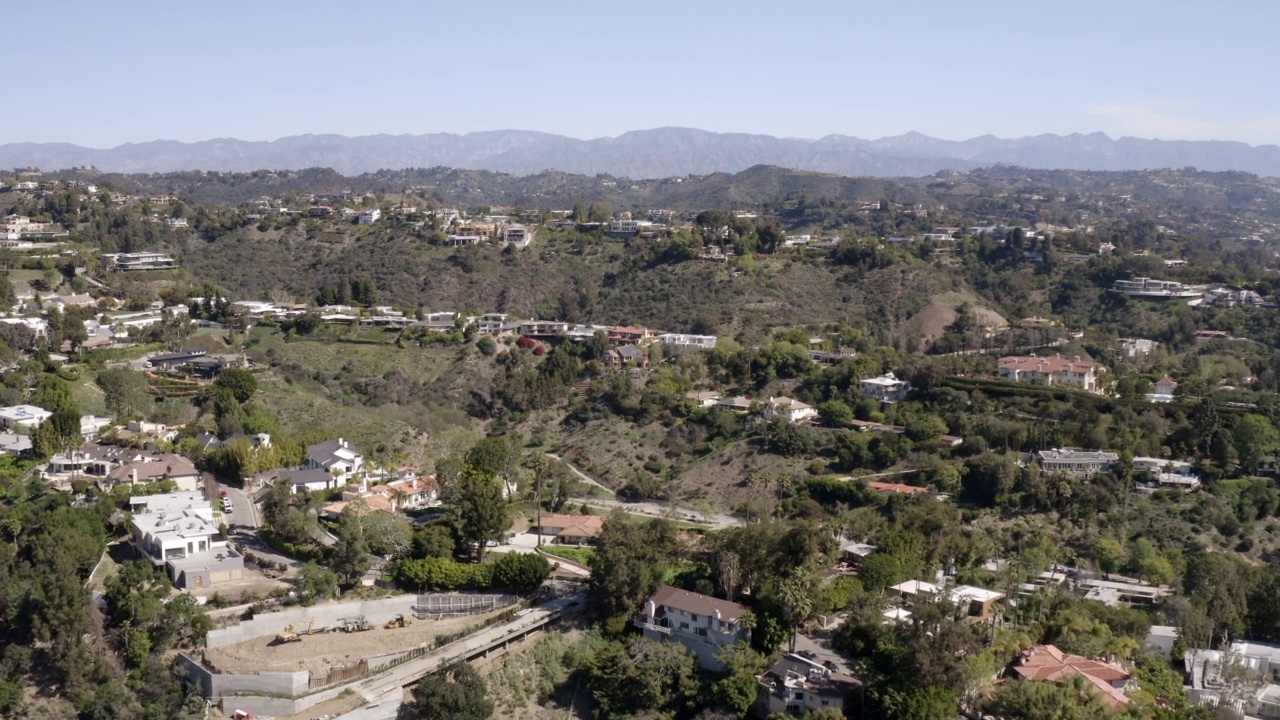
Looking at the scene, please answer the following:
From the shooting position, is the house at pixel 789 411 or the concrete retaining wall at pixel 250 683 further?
the house at pixel 789 411

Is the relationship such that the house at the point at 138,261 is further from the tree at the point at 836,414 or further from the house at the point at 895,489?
the house at the point at 895,489

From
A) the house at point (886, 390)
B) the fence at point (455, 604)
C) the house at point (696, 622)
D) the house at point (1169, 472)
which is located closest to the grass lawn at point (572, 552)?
the fence at point (455, 604)

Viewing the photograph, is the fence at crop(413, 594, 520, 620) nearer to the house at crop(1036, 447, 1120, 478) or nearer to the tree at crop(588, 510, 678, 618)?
the tree at crop(588, 510, 678, 618)

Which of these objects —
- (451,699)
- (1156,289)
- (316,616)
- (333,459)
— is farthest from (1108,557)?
(1156,289)

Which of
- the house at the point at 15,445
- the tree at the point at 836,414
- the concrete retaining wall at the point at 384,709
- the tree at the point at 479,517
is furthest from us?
the tree at the point at 836,414

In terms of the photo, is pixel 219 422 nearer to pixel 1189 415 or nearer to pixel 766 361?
pixel 766 361
